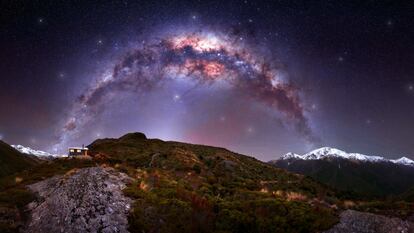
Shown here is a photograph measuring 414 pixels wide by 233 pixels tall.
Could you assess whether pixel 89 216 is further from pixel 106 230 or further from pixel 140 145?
pixel 140 145

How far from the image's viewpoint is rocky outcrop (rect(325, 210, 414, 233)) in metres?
21.1

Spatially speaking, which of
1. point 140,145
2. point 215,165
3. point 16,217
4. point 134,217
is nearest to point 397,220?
point 134,217

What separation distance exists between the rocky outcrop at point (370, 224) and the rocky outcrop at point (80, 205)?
14.9 metres

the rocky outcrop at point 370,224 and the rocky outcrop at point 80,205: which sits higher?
the rocky outcrop at point 80,205

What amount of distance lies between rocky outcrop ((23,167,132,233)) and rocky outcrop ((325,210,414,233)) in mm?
14926

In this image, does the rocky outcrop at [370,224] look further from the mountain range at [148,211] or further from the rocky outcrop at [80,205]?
the rocky outcrop at [80,205]

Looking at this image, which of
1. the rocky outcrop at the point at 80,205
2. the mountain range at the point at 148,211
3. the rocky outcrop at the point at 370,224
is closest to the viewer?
the rocky outcrop at the point at 370,224

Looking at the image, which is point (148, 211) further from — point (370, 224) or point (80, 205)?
point (370, 224)

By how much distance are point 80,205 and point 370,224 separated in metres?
20.0

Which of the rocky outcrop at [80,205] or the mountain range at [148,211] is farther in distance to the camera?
the mountain range at [148,211]

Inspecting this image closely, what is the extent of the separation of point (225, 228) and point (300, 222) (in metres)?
5.55

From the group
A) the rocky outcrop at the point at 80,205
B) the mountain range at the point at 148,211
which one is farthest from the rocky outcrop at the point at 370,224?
the rocky outcrop at the point at 80,205

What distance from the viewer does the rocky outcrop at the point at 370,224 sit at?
21109 millimetres

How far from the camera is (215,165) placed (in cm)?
6022
